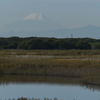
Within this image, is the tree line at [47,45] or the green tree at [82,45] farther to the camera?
the green tree at [82,45]

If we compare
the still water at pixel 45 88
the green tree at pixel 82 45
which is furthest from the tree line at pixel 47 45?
the still water at pixel 45 88

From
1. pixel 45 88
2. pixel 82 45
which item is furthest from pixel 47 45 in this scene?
pixel 45 88

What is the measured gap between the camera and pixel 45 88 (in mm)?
22000

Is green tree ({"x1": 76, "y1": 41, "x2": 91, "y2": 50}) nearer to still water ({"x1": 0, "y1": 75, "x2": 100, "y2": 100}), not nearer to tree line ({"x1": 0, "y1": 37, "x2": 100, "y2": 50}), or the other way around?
tree line ({"x1": 0, "y1": 37, "x2": 100, "y2": 50})

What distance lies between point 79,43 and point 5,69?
37049 millimetres

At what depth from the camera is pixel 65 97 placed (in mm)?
19203

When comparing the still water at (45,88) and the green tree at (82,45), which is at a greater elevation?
the green tree at (82,45)

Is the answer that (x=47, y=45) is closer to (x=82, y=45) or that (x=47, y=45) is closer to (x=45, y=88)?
(x=82, y=45)

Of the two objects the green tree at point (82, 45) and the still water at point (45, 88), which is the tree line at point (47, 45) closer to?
the green tree at point (82, 45)

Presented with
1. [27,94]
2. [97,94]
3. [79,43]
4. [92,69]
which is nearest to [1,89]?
[27,94]

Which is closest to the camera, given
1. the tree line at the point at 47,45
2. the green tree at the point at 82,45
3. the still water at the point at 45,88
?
the still water at the point at 45,88

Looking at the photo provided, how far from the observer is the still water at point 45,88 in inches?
773

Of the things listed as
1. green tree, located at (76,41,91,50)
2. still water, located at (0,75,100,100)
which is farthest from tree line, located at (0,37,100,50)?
still water, located at (0,75,100,100)

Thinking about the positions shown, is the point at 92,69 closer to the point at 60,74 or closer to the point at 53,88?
the point at 60,74
